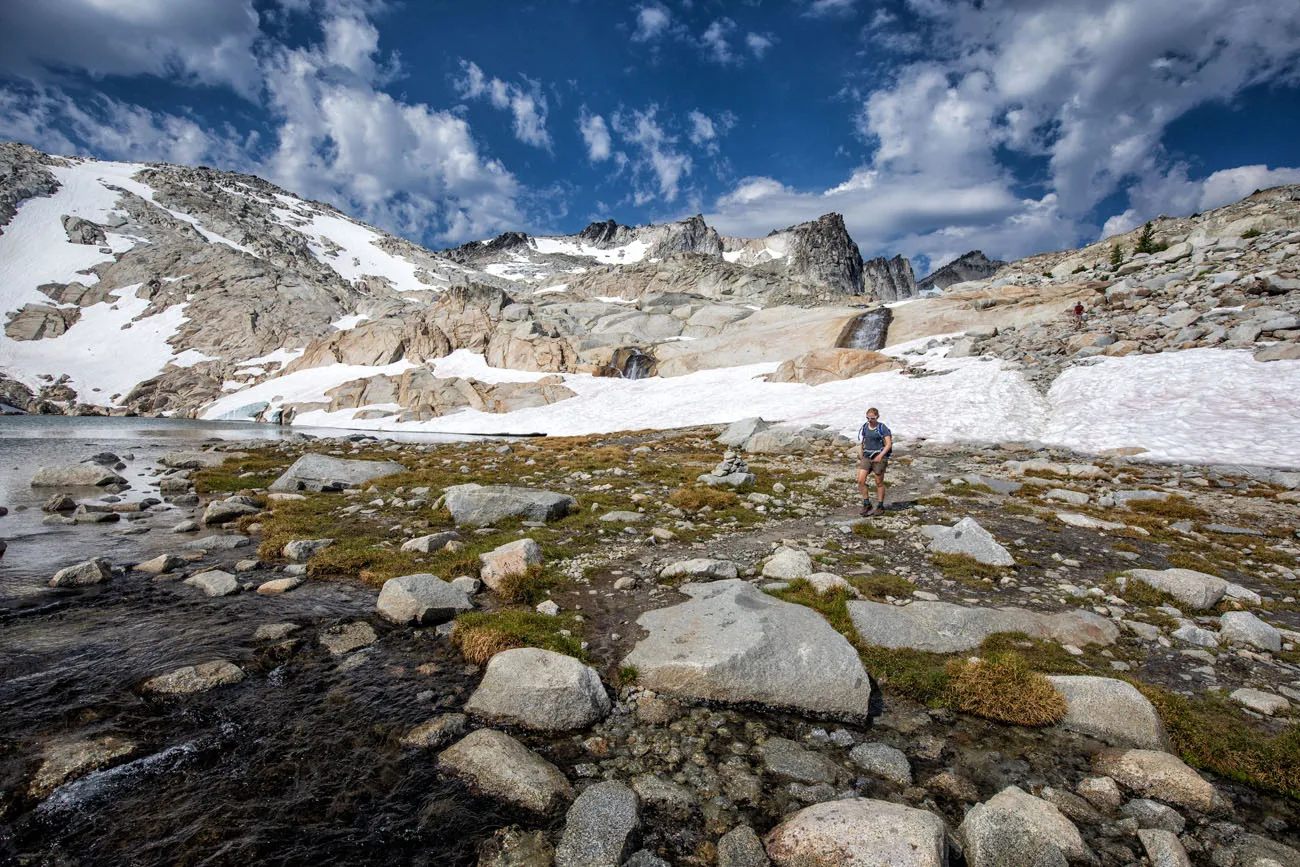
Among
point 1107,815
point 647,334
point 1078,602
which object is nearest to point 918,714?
point 1107,815

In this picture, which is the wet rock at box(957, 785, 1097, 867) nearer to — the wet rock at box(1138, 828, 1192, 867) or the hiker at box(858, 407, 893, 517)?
the wet rock at box(1138, 828, 1192, 867)

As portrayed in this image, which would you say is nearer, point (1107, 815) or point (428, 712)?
point (1107, 815)

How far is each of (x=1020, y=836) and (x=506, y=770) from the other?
415cm

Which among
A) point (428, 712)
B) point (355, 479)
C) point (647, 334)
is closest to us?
point (428, 712)

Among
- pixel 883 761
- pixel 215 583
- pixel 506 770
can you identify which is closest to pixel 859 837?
pixel 883 761

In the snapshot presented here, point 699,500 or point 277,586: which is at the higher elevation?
point 277,586

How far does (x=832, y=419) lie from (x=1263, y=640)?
2918cm

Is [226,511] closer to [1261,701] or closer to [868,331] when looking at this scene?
[1261,701]

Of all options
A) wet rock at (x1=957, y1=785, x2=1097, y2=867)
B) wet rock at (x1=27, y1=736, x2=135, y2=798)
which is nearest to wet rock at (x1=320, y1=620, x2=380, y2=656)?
wet rock at (x1=27, y1=736, x2=135, y2=798)

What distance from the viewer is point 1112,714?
5.15 metres

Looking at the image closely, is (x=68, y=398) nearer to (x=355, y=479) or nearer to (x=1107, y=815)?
(x=355, y=479)

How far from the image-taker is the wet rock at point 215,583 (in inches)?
345

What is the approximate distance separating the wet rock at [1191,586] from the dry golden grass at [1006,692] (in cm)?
450

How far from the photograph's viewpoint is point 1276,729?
5125 mm
